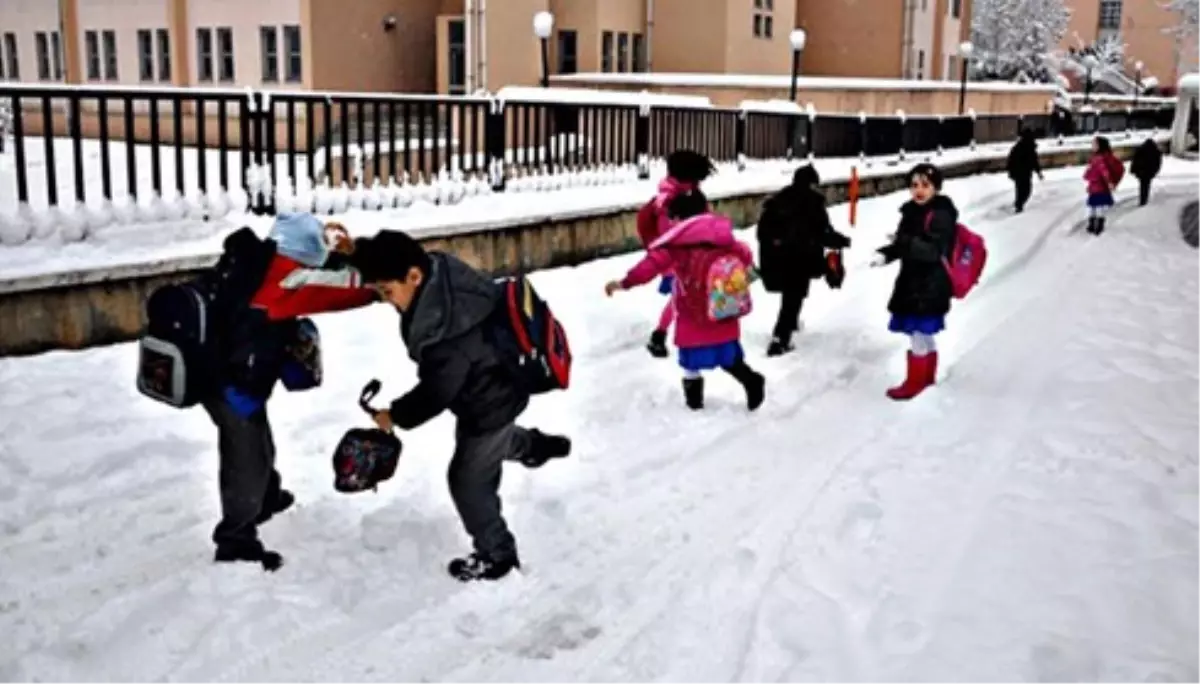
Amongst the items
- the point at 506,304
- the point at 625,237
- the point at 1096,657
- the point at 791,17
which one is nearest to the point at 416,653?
the point at 506,304

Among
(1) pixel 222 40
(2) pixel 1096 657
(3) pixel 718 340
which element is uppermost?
(1) pixel 222 40

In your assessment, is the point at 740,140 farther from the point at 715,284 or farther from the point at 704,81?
the point at 704,81

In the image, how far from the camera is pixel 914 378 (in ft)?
26.0

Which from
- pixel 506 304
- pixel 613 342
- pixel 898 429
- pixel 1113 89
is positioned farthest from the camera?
pixel 1113 89

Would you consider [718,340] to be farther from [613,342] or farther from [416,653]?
[416,653]

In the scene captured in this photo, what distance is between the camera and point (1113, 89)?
212ft

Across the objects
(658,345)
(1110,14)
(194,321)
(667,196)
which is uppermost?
(1110,14)

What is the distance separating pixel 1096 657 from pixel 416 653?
2499 millimetres

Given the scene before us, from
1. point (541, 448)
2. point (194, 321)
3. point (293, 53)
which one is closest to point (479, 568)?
point (541, 448)

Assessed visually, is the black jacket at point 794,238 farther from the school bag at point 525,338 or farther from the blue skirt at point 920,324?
the school bag at point 525,338

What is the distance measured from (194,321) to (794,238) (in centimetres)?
566

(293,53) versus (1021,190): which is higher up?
(293,53)

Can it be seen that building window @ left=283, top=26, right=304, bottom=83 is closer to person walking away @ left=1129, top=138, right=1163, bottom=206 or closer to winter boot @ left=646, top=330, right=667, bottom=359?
person walking away @ left=1129, top=138, right=1163, bottom=206

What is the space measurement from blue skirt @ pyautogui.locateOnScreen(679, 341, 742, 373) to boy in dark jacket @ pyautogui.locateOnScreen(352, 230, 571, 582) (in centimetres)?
263
